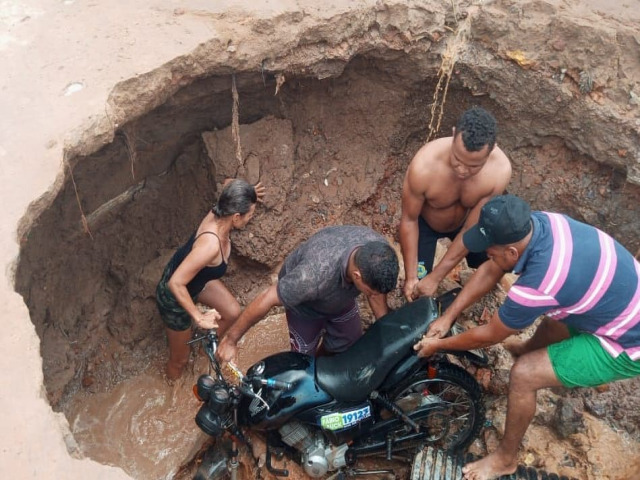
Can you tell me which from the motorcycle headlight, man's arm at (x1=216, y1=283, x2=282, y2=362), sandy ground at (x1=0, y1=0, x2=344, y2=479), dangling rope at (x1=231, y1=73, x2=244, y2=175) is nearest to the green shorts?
man's arm at (x1=216, y1=283, x2=282, y2=362)

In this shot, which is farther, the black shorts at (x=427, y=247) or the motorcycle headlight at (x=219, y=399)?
the black shorts at (x=427, y=247)

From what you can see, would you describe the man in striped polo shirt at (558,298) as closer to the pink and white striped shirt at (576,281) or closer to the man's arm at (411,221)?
the pink and white striped shirt at (576,281)

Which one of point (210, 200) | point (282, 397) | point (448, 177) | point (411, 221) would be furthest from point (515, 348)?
point (210, 200)

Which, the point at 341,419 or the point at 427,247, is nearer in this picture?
the point at 341,419

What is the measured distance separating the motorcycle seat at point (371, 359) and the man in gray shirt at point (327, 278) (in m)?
0.25

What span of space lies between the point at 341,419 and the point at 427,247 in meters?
1.58

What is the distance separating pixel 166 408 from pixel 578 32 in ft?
14.3

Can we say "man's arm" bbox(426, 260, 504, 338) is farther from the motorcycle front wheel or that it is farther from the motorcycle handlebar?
the motorcycle handlebar

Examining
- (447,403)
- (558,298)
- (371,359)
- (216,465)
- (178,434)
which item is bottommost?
(178,434)

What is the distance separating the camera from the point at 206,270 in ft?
13.0

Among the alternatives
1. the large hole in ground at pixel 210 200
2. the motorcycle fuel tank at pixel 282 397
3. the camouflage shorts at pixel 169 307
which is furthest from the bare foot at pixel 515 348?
the camouflage shorts at pixel 169 307

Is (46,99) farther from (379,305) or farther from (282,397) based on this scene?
(379,305)

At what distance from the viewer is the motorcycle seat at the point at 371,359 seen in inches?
136

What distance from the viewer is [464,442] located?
392 centimetres
